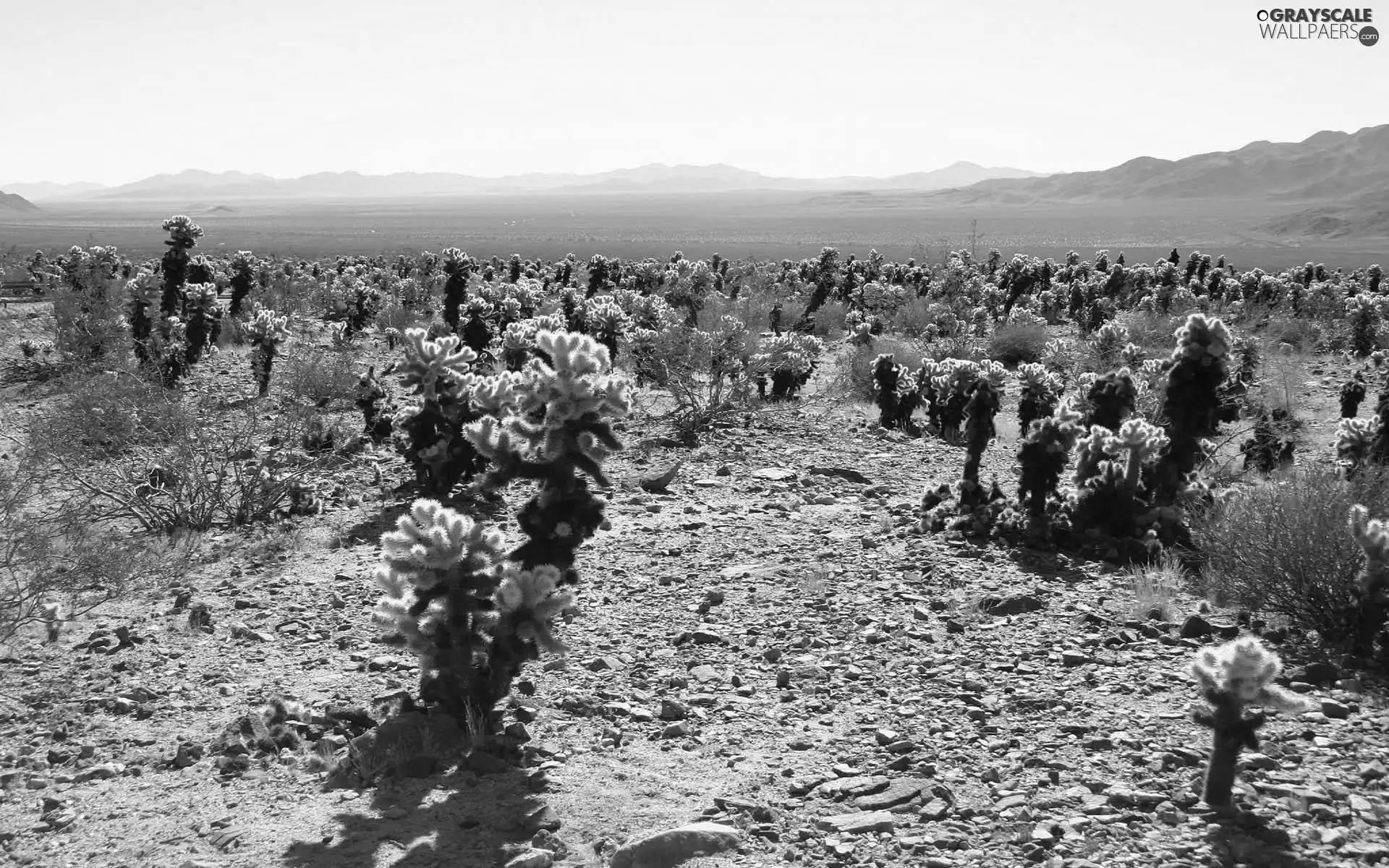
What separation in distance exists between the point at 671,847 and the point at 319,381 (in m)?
13.5

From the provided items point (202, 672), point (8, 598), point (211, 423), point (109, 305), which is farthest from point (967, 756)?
point (109, 305)

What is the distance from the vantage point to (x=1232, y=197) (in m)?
142

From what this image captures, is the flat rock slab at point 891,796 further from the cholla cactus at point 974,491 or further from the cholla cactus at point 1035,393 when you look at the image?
the cholla cactus at point 1035,393

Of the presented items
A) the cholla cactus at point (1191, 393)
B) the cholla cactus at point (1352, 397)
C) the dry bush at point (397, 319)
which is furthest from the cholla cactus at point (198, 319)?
the cholla cactus at point (1352, 397)

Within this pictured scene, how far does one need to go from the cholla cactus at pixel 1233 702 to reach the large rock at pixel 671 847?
7.58ft

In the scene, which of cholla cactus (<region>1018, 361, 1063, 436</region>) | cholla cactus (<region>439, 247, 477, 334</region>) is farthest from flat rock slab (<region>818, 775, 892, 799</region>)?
cholla cactus (<region>439, 247, 477, 334</region>)

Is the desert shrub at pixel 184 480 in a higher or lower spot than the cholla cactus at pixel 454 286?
lower

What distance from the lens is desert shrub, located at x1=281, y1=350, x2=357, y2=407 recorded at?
1667cm

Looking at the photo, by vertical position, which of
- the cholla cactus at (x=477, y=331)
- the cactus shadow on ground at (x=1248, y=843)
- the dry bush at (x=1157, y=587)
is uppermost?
the cholla cactus at (x=477, y=331)

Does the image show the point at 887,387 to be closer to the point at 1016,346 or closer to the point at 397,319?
the point at 1016,346

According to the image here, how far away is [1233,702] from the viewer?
16.9 ft

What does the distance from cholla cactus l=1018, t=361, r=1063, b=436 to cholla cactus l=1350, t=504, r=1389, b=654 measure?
642cm

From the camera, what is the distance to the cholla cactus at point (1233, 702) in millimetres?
5121

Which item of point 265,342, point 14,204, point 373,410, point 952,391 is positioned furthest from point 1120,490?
point 14,204
